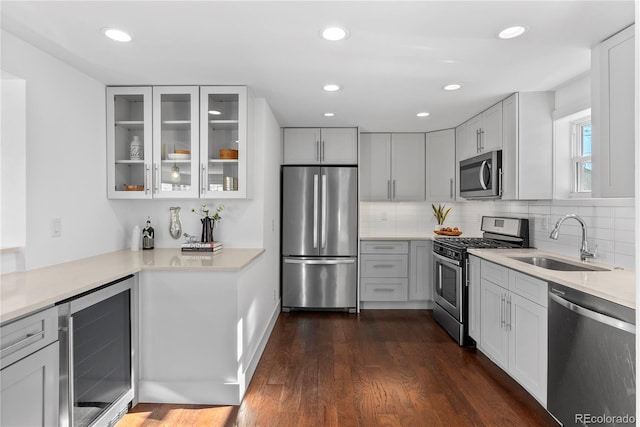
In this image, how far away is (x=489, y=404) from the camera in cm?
243

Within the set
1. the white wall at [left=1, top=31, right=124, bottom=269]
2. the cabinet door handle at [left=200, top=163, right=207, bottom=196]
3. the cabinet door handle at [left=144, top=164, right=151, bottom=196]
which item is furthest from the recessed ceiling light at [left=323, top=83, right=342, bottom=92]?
the white wall at [left=1, top=31, right=124, bottom=269]

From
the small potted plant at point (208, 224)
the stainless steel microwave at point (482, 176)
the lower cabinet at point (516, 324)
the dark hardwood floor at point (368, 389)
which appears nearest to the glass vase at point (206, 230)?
the small potted plant at point (208, 224)

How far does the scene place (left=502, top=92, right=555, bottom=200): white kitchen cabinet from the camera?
3.12m

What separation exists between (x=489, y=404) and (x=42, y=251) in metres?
3.06

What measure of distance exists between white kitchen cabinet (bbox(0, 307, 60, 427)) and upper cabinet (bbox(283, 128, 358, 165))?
10.7ft

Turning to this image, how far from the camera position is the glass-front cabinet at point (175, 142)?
3.03 metres

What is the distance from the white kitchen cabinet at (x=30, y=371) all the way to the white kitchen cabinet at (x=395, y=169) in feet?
12.4

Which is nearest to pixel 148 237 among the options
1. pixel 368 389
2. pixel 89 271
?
pixel 89 271

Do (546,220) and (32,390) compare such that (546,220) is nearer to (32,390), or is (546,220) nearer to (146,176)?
(146,176)

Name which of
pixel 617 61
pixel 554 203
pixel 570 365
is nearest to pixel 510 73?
pixel 617 61

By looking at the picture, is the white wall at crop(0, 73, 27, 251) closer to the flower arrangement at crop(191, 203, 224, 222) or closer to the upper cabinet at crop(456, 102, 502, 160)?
the flower arrangement at crop(191, 203, 224, 222)

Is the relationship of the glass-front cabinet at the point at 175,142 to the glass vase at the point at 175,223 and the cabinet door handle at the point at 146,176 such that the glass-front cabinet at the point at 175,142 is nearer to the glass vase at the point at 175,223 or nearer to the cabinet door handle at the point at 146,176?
the cabinet door handle at the point at 146,176

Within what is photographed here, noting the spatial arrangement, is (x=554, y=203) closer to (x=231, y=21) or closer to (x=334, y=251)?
(x=334, y=251)

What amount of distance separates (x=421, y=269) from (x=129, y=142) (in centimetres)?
350
